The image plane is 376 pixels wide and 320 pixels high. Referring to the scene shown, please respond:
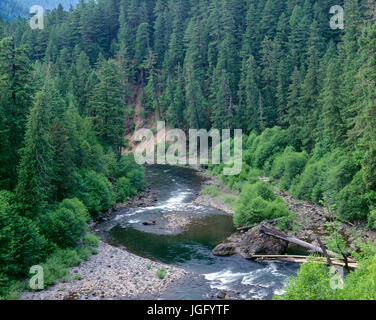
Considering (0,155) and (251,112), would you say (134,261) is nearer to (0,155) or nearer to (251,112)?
(0,155)

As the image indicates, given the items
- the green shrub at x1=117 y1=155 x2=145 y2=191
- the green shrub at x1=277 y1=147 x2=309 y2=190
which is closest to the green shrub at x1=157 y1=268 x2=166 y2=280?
the green shrub at x1=117 y1=155 x2=145 y2=191

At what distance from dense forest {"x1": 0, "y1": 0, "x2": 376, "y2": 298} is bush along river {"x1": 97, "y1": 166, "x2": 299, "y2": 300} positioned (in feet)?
9.58

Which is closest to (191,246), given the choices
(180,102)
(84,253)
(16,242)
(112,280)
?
(112,280)

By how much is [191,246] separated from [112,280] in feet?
23.7

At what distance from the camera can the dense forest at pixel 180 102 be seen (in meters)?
24.2

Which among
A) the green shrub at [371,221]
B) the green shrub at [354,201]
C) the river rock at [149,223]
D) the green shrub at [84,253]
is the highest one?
the green shrub at [354,201]

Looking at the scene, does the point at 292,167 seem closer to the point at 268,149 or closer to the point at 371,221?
the point at 268,149

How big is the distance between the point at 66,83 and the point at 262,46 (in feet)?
113

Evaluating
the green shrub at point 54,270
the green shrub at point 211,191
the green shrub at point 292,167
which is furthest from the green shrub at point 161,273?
the green shrub at point 292,167

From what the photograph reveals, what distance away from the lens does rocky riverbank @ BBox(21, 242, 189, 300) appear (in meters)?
19.5

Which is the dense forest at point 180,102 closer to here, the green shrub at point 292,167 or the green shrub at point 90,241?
the green shrub at point 292,167

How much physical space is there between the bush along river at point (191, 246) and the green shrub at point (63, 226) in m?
3.17

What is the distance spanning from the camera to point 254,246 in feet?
82.3

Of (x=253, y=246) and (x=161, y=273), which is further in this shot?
(x=253, y=246)
